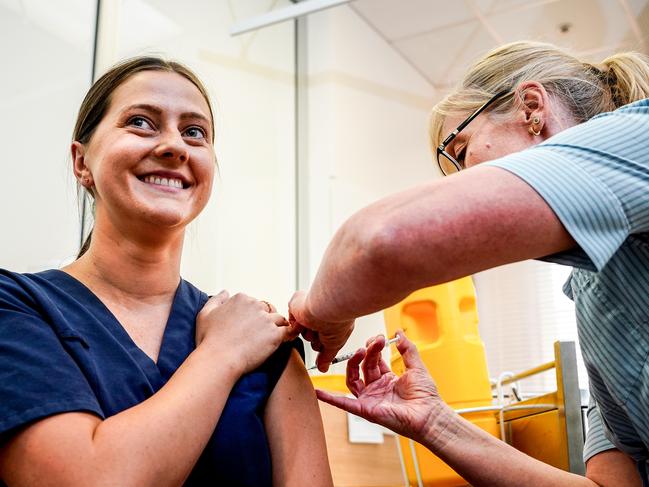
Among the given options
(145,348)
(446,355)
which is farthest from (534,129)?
(446,355)

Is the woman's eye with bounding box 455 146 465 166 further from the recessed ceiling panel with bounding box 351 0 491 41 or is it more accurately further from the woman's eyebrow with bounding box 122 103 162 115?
the recessed ceiling panel with bounding box 351 0 491 41

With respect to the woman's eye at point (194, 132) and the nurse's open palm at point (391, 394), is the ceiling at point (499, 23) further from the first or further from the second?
the nurse's open palm at point (391, 394)

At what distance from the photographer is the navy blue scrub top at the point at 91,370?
86cm

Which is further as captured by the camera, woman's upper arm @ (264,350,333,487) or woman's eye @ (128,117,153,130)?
woman's eye @ (128,117,153,130)

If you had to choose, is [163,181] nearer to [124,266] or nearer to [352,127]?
[124,266]

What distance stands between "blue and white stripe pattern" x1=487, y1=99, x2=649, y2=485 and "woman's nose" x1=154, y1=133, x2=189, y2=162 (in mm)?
587

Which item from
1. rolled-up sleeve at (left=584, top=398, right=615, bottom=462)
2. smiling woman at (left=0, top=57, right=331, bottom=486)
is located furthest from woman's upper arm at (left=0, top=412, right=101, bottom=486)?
rolled-up sleeve at (left=584, top=398, right=615, bottom=462)

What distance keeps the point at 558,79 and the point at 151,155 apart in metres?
0.72

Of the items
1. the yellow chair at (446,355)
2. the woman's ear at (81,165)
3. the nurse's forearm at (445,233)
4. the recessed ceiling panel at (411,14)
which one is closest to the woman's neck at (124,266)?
the woman's ear at (81,165)

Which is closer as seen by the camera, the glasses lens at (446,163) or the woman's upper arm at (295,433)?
the woman's upper arm at (295,433)

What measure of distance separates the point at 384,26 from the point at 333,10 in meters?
0.48

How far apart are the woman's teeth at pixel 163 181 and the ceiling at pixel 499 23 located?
3.13m

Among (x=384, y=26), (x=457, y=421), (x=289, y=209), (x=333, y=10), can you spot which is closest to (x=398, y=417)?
(x=457, y=421)

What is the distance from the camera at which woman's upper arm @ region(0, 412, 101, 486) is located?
0.81m
